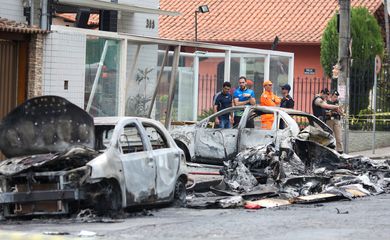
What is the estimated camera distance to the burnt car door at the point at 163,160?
14.4m

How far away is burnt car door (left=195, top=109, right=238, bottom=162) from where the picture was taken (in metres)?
19.6

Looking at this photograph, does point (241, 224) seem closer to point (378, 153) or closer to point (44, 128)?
point (44, 128)

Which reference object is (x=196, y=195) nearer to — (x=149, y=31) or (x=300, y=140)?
(x=300, y=140)

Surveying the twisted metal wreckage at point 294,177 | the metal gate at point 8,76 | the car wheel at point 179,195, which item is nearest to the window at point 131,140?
the car wheel at point 179,195

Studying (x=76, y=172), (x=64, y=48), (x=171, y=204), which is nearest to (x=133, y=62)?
(x=64, y=48)

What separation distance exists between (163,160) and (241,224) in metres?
2.41

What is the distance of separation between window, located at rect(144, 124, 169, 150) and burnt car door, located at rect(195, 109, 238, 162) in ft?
15.4

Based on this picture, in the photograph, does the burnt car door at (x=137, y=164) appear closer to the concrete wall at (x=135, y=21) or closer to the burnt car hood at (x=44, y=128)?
the burnt car hood at (x=44, y=128)

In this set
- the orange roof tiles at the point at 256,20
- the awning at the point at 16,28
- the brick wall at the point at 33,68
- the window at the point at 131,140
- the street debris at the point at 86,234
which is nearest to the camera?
the street debris at the point at 86,234

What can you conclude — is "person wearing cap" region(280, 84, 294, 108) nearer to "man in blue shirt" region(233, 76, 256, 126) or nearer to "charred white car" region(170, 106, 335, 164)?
"man in blue shirt" region(233, 76, 256, 126)

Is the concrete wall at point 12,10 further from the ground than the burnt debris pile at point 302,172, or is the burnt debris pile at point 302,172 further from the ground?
the concrete wall at point 12,10

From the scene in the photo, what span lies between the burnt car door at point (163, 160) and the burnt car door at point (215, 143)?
456cm

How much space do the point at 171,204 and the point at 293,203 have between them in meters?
1.93

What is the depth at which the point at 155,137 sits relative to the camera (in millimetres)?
14906
